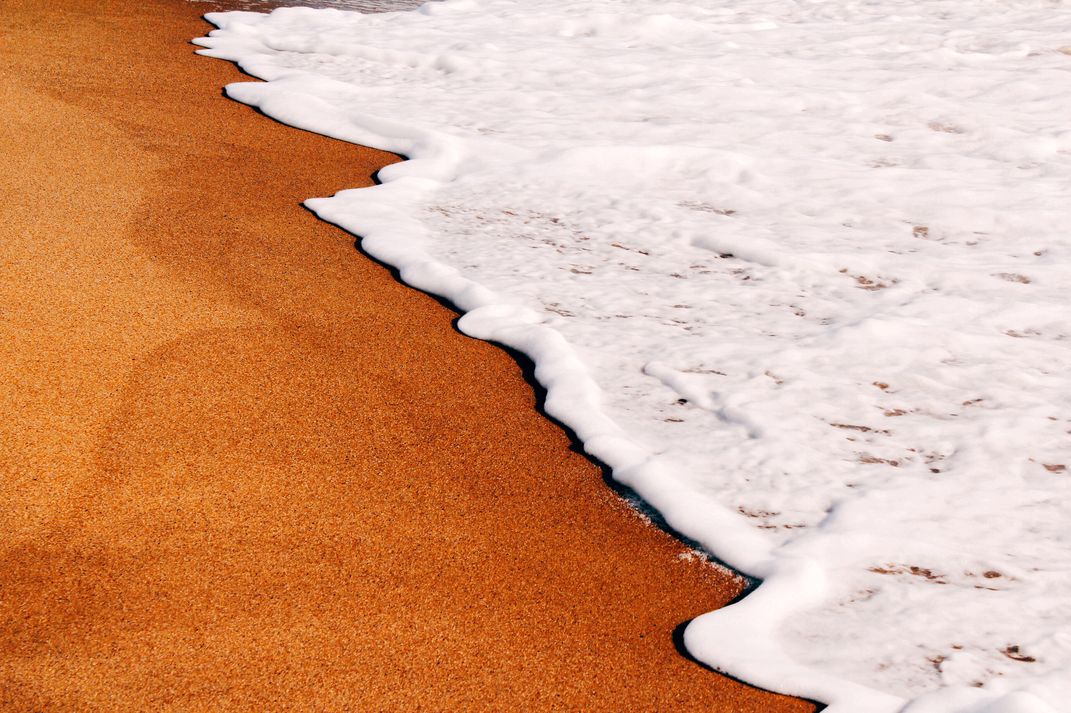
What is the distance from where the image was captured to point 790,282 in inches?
137

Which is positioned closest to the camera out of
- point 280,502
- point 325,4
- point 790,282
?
point 280,502

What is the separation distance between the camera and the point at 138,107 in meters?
4.62

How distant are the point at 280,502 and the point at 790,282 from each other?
207cm

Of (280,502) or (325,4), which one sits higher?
(325,4)

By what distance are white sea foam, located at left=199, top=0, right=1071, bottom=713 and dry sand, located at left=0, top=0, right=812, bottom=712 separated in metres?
0.17

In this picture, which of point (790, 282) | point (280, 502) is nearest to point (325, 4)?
point (790, 282)

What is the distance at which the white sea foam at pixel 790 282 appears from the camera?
6.58 feet

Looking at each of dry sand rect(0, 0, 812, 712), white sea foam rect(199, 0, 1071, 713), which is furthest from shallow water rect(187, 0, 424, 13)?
dry sand rect(0, 0, 812, 712)

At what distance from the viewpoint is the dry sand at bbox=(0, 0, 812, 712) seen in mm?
1729

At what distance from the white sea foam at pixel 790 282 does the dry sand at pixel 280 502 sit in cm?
17

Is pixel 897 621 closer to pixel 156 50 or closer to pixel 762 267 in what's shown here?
pixel 762 267

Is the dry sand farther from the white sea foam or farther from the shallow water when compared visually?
the shallow water

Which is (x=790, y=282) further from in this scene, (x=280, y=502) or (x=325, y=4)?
(x=325, y=4)

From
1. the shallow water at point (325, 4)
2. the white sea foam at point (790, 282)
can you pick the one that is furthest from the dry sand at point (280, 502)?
the shallow water at point (325, 4)
